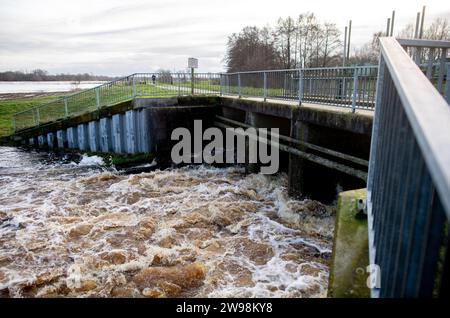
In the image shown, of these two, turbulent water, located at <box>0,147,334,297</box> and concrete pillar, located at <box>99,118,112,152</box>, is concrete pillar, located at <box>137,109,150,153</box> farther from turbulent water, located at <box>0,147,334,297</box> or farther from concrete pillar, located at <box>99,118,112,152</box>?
turbulent water, located at <box>0,147,334,297</box>

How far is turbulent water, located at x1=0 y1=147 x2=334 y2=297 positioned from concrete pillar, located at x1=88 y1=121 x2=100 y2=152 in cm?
374

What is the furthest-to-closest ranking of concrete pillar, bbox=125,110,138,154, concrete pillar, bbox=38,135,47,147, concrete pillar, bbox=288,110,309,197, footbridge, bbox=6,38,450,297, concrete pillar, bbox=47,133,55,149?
1. concrete pillar, bbox=38,135,47,147
2. concrete pillar, bbox=47,133,55,149
3. concrete pillar, bbox=125,110,138,154
4. concrete pillar, bbox=288,110,309,197
5. footbridge, bbox=6,38,450,297

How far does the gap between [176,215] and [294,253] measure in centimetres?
333

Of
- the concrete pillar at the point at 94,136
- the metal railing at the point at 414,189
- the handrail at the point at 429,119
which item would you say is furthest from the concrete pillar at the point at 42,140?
the handrail at the point at 429,119

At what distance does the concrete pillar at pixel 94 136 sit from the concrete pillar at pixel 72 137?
47.4 inches

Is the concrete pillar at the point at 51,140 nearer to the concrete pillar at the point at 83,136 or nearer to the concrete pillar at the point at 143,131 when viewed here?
the concrete pillar at the point at 83,136

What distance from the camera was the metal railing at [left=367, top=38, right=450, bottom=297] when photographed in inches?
Result: 47.9

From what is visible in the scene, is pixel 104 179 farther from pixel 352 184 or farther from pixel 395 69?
pixel 395 69

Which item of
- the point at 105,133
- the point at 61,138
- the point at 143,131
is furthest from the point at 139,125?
the point at 61,138

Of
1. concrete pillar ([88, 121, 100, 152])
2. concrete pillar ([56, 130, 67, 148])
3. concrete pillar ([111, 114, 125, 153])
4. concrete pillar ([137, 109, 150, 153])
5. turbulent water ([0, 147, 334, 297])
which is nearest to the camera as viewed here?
turbulent water ([0, 147, 334, 297])

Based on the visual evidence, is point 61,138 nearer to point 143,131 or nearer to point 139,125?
point 139,125

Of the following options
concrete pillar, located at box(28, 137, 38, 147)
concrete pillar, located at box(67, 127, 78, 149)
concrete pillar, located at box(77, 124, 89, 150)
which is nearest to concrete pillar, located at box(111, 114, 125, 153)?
concrete pillar, located at box(77, 124, 89, 150)

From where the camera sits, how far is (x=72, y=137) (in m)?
16.8

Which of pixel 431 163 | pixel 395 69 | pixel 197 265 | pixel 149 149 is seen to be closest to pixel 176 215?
pixel 197 265
